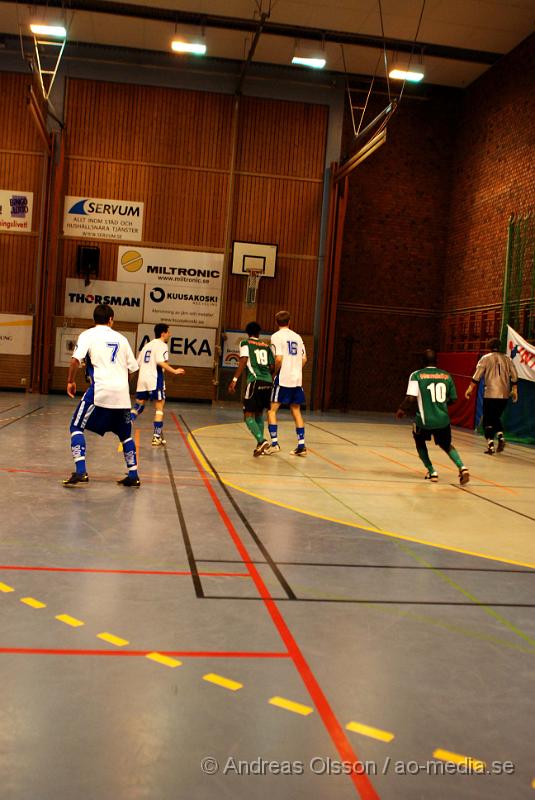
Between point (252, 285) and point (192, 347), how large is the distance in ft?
8.65

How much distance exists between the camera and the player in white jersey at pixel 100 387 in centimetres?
757

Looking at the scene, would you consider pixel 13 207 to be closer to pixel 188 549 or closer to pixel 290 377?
pixel 290 377

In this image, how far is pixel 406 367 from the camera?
931 inches

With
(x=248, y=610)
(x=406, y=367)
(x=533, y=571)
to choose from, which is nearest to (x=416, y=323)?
Result: (x=406, y=367)

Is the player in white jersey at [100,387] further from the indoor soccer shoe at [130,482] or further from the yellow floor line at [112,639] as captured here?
the yellow floor line at [112,639]

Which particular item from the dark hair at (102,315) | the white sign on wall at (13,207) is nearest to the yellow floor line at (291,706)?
the dark hair at (102,315)

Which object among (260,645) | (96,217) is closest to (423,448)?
(260,645)

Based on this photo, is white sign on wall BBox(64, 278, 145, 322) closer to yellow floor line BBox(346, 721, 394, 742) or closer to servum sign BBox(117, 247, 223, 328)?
servum sign BBox(117, 247, 223, 328)

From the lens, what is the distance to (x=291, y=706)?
303cm

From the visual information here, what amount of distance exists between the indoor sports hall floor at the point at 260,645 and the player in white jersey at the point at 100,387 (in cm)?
61

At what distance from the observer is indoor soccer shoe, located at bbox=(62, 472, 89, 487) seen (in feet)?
25.1

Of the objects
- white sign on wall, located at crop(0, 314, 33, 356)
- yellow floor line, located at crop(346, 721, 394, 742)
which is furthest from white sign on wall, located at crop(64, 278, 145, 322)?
yellow floor line, located at crop(346, 721, 394, 742)

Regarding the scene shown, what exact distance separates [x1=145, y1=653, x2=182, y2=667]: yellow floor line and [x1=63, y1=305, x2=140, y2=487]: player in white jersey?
4.38 metres

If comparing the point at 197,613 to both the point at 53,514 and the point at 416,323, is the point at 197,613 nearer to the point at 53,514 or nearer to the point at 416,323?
the point at 53,514
